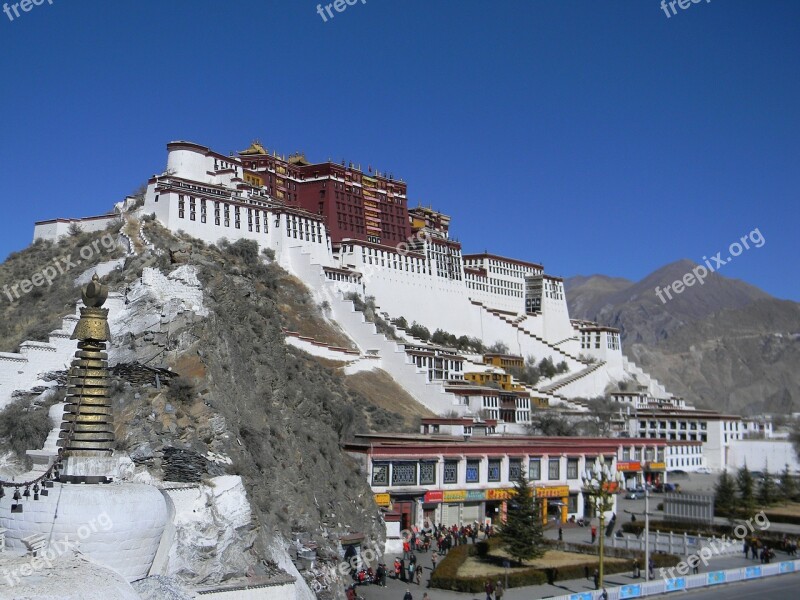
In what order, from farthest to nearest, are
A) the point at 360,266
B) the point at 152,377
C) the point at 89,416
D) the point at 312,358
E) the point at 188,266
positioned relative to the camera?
the point at 360,266 → the point at 312,358 → the point at 188,266 → the point at 152,377 → the point at 89,416

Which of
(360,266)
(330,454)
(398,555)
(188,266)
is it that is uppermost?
(360,266)

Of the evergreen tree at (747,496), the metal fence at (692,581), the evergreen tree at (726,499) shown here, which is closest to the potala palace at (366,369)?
the metal fence at (692,581)

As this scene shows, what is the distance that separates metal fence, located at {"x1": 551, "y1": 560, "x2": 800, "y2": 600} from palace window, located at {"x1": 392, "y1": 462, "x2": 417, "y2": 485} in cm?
1344

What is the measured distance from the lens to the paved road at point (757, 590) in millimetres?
33219

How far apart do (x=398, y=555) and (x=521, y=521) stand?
17.7 feet

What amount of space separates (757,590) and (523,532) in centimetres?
847

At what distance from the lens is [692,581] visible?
34062 millimetres

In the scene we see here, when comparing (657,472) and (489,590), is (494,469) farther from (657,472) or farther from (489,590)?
(657,472)

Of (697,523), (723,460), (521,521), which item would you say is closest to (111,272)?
(521,521)

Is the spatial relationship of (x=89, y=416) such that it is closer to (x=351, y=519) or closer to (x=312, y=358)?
(x=351, y=519)

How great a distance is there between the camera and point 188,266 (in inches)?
1324

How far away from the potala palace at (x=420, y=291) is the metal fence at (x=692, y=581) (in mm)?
28800

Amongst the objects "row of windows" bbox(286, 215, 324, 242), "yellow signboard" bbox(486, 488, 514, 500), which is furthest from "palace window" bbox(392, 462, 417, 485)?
"row of windows" bbox(286, 215, 324, 242)

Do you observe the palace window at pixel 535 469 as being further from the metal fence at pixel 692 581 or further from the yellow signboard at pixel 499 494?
the metal fence at pixel 692 581
